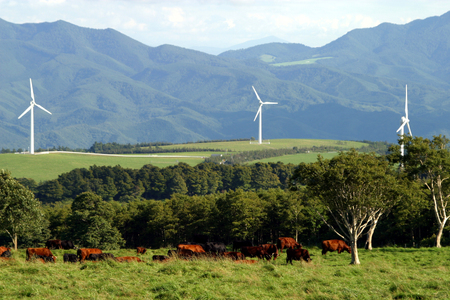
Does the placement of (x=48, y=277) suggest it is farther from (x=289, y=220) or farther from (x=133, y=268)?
(x=289, y=220)

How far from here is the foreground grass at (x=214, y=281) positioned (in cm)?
2183

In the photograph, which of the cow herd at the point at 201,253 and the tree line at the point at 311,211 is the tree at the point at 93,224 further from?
the cow herd at the point at 201,253

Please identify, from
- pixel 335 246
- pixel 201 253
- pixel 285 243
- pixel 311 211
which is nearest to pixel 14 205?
pixel 201 253

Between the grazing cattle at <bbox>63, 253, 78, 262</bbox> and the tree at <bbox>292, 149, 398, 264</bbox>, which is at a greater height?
the tree at <bbox>292, 149, 398, 264</bbox>

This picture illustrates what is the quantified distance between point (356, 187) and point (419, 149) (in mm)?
11343

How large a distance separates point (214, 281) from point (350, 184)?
16001mm

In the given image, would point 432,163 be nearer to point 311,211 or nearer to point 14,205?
point 311,211

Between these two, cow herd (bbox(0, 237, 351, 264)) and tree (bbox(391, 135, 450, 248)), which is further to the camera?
tree (bbox(391, 135, 450, 248))

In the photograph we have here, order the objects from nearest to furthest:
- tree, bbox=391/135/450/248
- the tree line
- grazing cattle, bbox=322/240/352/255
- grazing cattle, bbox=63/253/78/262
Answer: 1. grazing cattle, bbox=63/253/78/262
2. the tree line
3. tree, bbox=391/135/450/248
4. grazing cattle, bbox=322/240/352/255

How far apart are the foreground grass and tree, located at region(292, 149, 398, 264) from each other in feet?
22.4

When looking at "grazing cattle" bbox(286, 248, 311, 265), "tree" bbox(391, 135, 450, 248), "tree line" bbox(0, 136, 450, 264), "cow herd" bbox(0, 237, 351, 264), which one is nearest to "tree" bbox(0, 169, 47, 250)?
"tree line" bbox(0, 136, 450, 264)

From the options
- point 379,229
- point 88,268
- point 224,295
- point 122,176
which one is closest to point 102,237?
point 379,229

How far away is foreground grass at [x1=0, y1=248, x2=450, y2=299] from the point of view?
21.8 metres

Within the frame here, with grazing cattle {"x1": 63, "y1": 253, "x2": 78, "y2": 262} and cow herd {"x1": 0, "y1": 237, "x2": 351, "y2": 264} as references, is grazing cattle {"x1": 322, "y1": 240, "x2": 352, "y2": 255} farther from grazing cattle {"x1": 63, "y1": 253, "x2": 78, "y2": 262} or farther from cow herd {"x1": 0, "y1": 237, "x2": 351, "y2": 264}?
grazing cattle {"x1": 63, "y1": 253, "x2": 78, "y2": 262}
